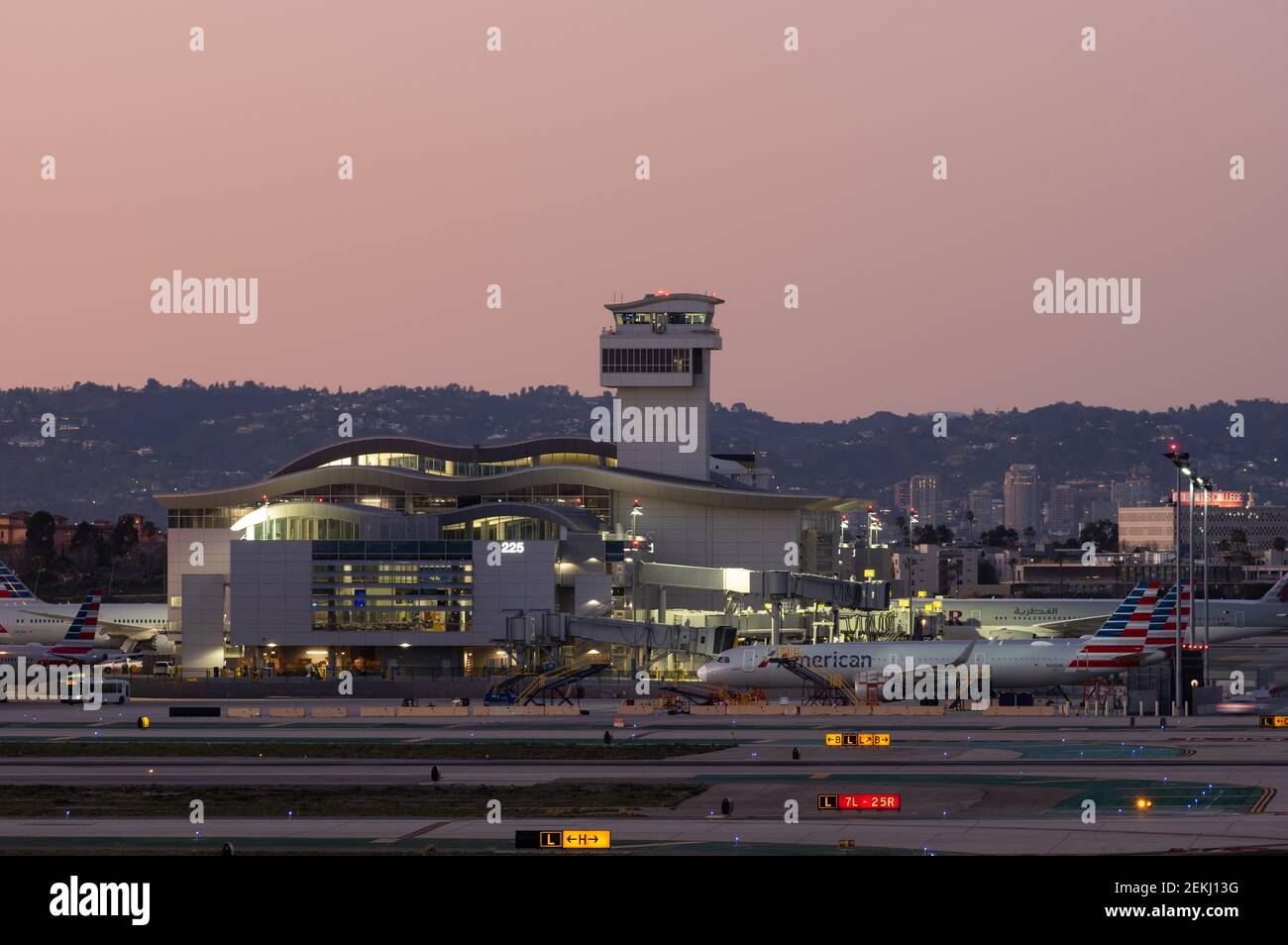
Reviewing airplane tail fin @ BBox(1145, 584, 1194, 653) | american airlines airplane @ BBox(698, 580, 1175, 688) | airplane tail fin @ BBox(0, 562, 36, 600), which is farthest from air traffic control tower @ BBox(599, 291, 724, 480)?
airplane tail fin @ BBox(1145, 584, 1194, 653)

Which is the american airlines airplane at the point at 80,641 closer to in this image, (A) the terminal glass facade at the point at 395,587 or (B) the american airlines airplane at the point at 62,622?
(A) the terminal glass facade at the point at 395,587

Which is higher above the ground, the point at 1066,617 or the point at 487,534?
the point at 487,534

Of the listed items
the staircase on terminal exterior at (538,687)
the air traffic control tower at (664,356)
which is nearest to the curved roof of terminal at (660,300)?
the air traffic control tower at (664,356)

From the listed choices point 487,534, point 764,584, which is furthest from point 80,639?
point 764,584

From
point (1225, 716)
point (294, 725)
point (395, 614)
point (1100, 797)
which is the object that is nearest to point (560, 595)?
point (395, 614)

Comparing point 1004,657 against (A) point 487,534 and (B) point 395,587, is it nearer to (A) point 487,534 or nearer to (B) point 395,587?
(B) point 395,587

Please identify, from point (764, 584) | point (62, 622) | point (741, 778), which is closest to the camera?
point (741, 778)
